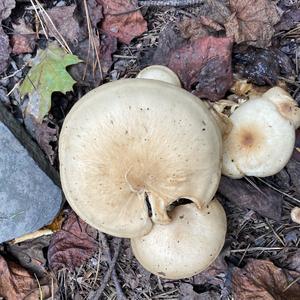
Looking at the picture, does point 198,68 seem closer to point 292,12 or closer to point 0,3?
point 292,12

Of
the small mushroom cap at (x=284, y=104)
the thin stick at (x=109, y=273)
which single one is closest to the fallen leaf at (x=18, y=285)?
the thin stick at (x=109, y=273)

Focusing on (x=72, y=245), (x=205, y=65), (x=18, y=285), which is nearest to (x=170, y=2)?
(x=205, y=65)

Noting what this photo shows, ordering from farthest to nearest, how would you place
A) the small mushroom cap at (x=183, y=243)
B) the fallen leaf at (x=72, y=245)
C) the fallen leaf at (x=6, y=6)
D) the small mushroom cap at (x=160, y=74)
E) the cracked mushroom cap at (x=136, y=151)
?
the fallen leaf at (x=72, y=245) → the fallen leaf at (x=6, y=6) → the small mushroom cap at (x=160, y=74) → the small mushroom cap at (x=183, y=243) → the cracked mushroom cap at (x=136, y=151)

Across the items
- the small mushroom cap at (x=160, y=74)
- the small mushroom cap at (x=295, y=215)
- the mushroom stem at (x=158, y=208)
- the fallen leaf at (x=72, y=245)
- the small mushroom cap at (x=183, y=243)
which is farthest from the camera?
the fallen leaf at (x=72, y=245)

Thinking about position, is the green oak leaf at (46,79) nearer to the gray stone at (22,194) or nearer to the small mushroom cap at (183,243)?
the gray stone at (22,194)

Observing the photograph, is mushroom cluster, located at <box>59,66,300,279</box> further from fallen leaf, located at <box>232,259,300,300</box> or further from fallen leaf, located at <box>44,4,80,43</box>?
fallen leaf, located at <box>44,4,80,43</box>

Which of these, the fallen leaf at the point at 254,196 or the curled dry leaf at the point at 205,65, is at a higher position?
the curled dry leaf at the point at 205,65

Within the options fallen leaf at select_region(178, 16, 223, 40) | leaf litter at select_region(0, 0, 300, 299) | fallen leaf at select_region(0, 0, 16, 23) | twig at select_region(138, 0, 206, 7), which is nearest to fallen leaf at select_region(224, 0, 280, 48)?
leaf litter at select_region(0, 0, 300, 299)

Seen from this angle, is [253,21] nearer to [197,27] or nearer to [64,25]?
[197,27]
